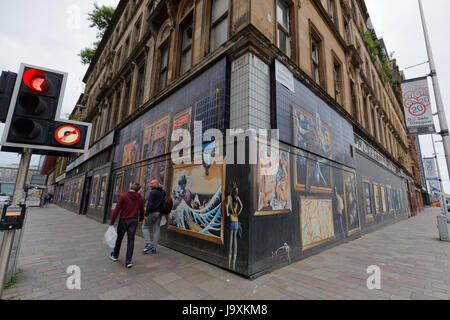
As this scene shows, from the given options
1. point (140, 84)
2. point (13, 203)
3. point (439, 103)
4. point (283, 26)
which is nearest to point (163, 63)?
point (140, 84)

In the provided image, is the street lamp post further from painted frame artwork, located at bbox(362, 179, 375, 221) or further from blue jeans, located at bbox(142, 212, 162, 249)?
blue jeans, located at bbox(142, 212, 162, 249)

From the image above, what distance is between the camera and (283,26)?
746 centimetres

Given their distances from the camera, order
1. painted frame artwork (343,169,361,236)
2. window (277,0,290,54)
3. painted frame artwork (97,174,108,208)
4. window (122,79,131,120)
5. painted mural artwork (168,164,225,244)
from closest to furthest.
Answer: painted mural artwork (168,164,225,244) < window (277,0,290,54) < painted frame artwork (343,169,361,236) < painted frame artwork (97,174,108,208) < window (122,79,131,120)

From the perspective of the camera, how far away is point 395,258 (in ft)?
18.7

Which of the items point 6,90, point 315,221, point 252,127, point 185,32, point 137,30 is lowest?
point 315,221

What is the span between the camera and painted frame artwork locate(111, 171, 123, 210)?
1082 cm

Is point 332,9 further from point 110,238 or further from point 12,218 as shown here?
point 12,218

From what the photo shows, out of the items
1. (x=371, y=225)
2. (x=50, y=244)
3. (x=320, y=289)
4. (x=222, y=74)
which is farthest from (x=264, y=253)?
(x=371, y=225)

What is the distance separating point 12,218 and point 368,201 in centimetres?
1392

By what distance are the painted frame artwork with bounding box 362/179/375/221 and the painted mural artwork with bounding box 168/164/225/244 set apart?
9.31 m

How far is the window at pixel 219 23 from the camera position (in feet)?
21.7

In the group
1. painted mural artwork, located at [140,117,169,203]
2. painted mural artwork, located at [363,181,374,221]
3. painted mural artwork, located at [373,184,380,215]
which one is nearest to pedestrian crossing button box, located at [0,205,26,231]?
painted mural artwork, located at [140,117,169,203]

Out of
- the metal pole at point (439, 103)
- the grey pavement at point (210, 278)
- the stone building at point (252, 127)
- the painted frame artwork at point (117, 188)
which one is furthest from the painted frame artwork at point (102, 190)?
the metal pole at point (439, 103)
